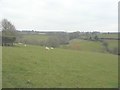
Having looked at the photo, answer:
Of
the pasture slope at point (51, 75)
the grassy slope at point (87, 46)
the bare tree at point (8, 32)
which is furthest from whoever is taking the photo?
the grassy slope at point (87, 46)

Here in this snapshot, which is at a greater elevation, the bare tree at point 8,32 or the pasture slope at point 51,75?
the bare tree at point 8,32

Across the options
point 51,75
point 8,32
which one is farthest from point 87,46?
point 51,75

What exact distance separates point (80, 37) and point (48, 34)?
10412 mm

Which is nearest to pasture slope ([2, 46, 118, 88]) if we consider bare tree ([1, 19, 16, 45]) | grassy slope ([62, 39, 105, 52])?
bare tree ([1, 19, 16, 45])

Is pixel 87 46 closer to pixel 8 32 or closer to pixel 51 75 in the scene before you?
pixel 8 32

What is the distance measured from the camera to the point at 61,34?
64.7 metres

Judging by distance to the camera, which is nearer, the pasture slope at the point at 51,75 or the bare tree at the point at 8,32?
the pasture slope at the point at 51,75

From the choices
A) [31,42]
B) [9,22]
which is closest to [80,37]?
[31,42]

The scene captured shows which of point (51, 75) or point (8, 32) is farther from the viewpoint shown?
point (8, 32)

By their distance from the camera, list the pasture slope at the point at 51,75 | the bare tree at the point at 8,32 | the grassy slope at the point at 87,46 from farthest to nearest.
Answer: the grassy slope at the point at 87,46 → the bare tree at the point at 8,32 → the pasture slope at the point at 51,75

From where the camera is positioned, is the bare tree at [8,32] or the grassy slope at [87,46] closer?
the bare tree at [8,32]

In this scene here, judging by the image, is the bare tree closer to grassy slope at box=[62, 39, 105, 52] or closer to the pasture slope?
grassy slope at box=[62, 39, 105, 52]

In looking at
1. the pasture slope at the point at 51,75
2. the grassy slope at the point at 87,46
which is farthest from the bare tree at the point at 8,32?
the pasture slope at the point at 51,75

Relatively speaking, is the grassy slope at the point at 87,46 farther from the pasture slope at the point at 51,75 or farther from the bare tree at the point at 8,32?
the pasture slope at the point at 51,75
